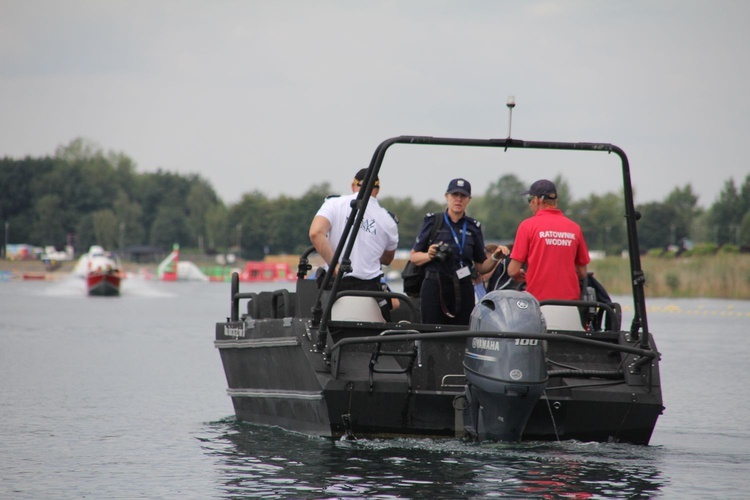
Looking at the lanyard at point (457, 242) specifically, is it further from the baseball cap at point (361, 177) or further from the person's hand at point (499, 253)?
the baseball cap at point (361, 177)

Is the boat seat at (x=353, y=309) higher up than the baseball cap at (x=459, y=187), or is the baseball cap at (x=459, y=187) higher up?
the baseball cap at (x=459, y=187)

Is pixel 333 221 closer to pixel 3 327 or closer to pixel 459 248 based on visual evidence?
pixel 459 248

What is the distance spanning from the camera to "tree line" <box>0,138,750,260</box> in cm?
16800

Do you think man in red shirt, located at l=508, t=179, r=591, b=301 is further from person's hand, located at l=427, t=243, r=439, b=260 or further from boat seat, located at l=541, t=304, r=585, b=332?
person's hand, located at l=427, t=243, r=439, b=260

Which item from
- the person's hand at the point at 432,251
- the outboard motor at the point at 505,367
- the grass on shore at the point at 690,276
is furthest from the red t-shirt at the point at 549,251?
the grass on shore at the point at 690,276

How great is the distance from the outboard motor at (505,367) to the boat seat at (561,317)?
1.10 metres

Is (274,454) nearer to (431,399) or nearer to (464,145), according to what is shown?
(431,399)

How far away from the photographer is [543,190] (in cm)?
1007

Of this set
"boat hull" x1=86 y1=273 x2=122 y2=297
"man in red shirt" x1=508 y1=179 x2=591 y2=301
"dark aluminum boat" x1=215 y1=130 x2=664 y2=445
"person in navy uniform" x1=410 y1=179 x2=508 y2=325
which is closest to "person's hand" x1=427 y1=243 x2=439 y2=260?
"person in navy uniform" x1=410 y1=179 x2=508 y2=325

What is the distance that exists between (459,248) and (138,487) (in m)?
3.14

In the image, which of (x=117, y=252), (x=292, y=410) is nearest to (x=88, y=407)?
(x=292, y=410)

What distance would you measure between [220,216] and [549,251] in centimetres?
17940

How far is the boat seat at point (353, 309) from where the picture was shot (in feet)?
33.2

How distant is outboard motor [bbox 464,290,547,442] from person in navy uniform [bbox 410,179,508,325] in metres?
1.25
